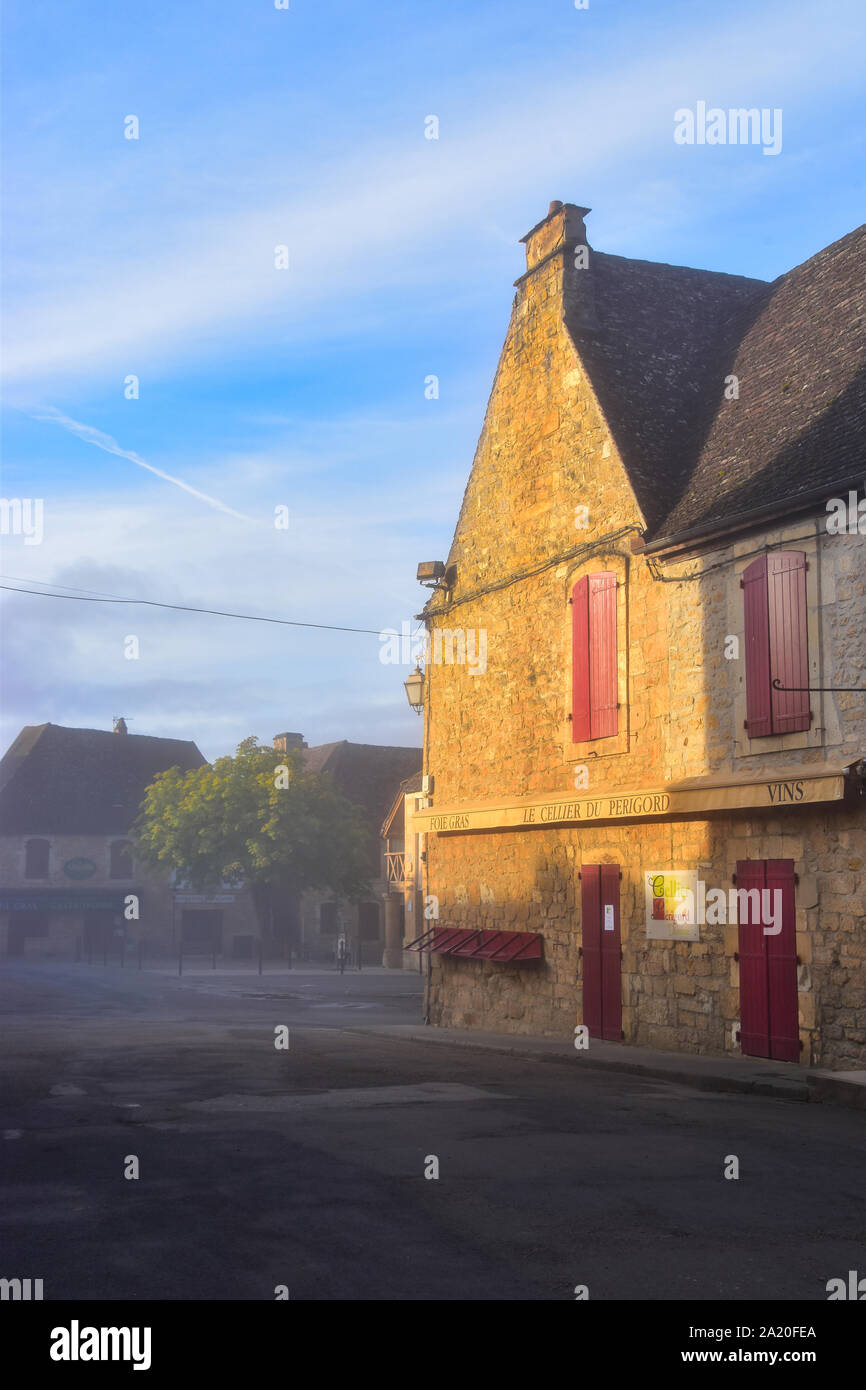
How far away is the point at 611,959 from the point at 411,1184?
9.56 meters

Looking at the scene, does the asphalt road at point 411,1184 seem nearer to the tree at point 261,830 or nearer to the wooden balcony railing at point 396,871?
the tree at point 261,830

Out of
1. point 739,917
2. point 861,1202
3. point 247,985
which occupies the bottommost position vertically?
point 247,985

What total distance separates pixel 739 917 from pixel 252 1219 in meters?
8.78

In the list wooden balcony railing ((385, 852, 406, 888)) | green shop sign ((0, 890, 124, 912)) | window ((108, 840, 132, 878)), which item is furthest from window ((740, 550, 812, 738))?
window ((108, 840, 132, 878))

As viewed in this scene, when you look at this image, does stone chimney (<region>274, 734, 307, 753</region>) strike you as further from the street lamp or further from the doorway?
the doorway

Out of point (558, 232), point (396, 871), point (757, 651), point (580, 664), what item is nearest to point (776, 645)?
point (757, 651)

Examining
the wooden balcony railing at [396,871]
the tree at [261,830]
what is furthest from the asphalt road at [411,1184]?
the wooden balcony railing at [396,871]

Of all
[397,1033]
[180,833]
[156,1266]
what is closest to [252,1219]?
[156,1266]

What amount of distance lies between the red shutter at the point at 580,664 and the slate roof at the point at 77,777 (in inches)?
1613

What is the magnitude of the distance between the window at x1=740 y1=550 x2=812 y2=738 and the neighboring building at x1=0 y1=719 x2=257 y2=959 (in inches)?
1615

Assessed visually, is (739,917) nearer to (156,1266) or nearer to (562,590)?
(562,590)

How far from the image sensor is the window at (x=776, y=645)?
42.0ft

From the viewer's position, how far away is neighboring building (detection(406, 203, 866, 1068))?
1263cm

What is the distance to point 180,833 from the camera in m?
45.7
